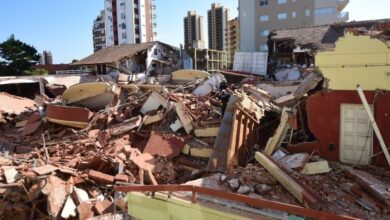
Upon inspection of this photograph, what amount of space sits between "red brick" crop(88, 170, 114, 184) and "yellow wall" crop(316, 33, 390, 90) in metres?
6.69

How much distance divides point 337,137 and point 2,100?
57.5ft

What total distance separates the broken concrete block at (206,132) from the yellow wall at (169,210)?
4.51 m

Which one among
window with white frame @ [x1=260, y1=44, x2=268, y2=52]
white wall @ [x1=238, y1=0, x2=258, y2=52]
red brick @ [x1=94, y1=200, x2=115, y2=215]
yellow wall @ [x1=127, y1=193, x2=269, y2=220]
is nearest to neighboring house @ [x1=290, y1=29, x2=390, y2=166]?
yellow wall @ [x1=127, y1=193, x2=269, y2=220]

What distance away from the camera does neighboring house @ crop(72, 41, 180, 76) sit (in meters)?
35.8

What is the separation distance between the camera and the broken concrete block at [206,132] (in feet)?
39.5

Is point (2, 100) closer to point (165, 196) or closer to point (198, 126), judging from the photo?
point (198, 126)

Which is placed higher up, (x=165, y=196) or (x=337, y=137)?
(x=337, y=137)

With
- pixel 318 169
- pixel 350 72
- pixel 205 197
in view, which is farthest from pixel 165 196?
pixel 350 72

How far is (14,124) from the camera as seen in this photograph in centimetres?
1681

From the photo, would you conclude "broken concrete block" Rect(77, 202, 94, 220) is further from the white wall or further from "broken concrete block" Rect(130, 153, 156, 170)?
the white wall

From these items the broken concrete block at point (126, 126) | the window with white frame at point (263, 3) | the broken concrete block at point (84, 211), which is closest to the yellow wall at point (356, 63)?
the broken concrete block at point (126, 126)

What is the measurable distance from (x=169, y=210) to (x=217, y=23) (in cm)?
9379

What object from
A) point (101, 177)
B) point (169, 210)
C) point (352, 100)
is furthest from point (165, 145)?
point (352, 100)

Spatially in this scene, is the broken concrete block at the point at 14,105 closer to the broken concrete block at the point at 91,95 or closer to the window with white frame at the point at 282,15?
the broken concrete block at the point at 91,95
